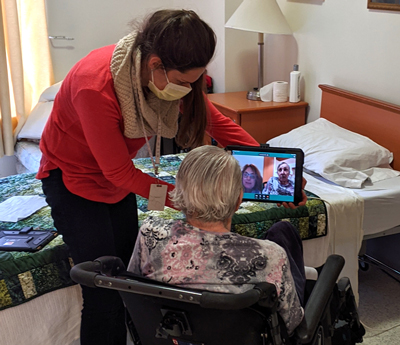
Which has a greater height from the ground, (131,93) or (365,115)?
(131,93)

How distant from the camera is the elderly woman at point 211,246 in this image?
109 centimetres

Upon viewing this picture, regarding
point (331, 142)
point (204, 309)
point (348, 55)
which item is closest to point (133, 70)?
point (204, 309)

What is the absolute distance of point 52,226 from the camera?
6.11 ft

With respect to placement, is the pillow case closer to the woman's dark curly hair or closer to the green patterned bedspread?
the green patterned bedspread

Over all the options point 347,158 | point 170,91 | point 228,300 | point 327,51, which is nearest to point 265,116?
point 327,51

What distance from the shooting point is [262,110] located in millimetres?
3006

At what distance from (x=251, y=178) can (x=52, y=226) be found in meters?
0.80

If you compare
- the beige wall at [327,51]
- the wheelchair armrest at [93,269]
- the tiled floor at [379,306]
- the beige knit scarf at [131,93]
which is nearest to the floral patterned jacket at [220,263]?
the wheelchair armrest at [93,269]

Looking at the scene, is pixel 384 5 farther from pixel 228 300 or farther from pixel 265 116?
pixel 228 300

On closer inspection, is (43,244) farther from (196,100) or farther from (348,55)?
(348,55)

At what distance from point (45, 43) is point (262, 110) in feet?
5.76

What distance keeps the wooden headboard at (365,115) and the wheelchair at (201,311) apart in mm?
1338

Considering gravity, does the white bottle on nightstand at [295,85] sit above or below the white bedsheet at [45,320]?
above

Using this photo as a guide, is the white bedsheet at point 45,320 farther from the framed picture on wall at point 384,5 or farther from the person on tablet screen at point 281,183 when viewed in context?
the framed picture on wall at point 384,5
